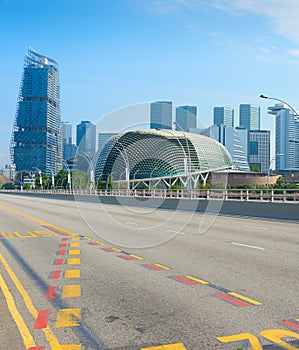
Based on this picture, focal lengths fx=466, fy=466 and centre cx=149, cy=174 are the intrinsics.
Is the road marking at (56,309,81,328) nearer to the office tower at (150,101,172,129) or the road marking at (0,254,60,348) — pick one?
the road marking at (0,254,60,348)

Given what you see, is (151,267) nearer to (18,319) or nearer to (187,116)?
(187,116)

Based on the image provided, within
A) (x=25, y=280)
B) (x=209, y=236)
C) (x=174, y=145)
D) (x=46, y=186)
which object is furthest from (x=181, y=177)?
(x=25, y=280)

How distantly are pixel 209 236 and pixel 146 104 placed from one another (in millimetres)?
7137

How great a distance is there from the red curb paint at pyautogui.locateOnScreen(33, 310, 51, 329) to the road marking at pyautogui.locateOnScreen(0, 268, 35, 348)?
0.49 ft

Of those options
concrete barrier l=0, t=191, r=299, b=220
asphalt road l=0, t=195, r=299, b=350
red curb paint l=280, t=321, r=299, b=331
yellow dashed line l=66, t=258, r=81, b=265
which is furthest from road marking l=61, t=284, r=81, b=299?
concrete barrier l=0, t=191, r=299, b=220

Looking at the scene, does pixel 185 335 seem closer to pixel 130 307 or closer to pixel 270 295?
pixel 130 307

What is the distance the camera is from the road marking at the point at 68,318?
5.98 meters

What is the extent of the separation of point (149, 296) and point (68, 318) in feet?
5.21

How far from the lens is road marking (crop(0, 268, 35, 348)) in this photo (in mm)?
5317

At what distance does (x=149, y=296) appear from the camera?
741 centimetres

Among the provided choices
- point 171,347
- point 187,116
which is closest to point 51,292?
point 171,347

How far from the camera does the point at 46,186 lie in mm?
162750

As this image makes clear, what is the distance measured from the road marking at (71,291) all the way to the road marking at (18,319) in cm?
84

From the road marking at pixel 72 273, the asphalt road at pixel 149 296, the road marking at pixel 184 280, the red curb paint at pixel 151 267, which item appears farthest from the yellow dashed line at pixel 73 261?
the road marking at pixel 184 280
